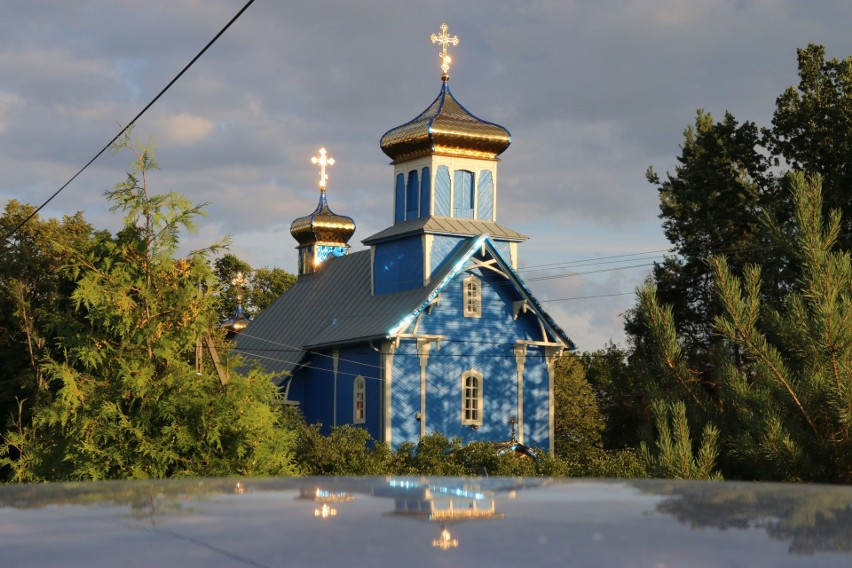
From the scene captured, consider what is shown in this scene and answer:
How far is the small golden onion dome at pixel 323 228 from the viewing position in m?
54.8

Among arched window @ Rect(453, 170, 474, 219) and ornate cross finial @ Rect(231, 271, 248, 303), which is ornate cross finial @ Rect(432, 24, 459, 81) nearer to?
arched window @ Rect(453, 170, 474, 219)

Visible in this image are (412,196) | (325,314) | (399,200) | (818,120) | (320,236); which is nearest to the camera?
(818,120)

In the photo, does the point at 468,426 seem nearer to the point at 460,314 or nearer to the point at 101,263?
the point at 460,314

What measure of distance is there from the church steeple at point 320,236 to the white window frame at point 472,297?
47.9 ft

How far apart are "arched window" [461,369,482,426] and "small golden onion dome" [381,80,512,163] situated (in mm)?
7772

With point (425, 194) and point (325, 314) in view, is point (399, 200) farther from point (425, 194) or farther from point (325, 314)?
point (325, 314)

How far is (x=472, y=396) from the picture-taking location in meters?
39.9

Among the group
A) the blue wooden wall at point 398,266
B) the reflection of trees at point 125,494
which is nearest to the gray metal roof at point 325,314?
the blue wooden wall at point 398,266

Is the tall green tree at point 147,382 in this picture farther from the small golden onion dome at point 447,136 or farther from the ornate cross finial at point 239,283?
the ornate cross finial at point 239,283

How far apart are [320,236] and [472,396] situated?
1708 cm

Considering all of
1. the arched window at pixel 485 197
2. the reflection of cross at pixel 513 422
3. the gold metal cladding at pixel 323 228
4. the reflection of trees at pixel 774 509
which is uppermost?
the gold metal cladding at pixel 323 228

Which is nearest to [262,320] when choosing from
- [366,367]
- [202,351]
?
[366,367]

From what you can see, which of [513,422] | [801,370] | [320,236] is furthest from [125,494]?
[320,236]

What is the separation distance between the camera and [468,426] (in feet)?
129
